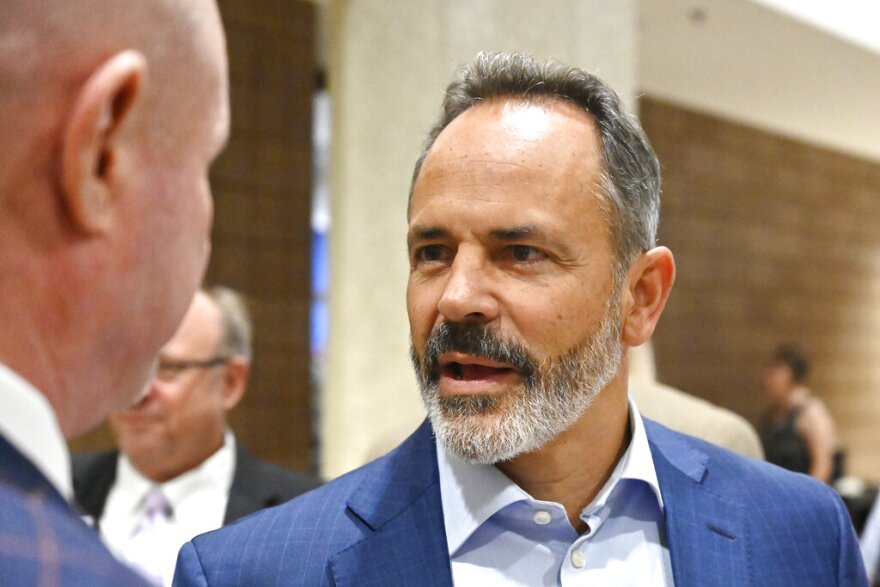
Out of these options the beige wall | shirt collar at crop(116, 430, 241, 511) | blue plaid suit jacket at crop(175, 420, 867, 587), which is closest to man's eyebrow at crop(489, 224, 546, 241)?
blue plaid suit jacket at crop(175, 420, 867, 587)

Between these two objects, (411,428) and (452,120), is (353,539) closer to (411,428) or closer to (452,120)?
(452,120)

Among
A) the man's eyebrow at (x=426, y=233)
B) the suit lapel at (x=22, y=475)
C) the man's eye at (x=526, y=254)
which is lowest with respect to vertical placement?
the man's eye at (x=526, y=254)

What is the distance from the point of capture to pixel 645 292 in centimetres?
171

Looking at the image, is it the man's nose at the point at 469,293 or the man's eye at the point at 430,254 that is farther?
the man's eye at the point at 430,254

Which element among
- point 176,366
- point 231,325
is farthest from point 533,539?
point 231,325

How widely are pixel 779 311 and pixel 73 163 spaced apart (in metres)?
11.0

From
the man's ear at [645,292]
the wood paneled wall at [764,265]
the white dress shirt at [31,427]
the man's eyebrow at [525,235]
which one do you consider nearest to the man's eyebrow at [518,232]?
the man's eyebrow at [525,235]

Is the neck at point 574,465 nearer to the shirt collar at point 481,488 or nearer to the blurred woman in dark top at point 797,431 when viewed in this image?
the shirt collar at point 481,488

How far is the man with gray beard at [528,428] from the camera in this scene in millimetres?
1464

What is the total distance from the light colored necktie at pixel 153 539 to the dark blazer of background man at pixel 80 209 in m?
1.91

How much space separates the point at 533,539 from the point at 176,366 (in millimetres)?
1792

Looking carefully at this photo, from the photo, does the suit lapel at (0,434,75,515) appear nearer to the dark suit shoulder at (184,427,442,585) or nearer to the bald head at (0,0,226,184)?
the bald head at (0,0,226,184)

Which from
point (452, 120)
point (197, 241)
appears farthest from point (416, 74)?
point (197, 241)

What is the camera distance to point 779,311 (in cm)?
1073
